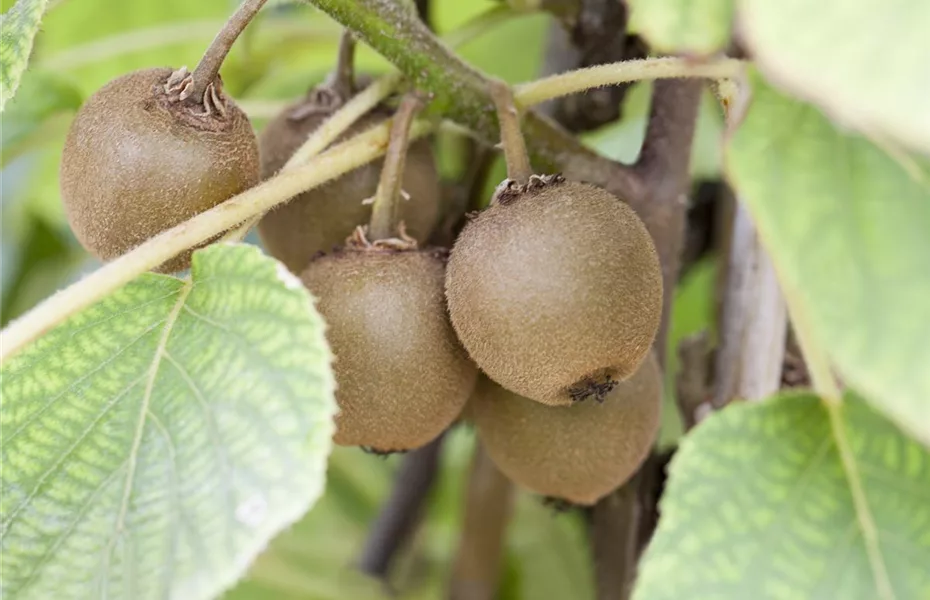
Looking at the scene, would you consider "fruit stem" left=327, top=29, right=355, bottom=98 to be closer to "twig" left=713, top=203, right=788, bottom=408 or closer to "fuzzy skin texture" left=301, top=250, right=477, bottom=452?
"fuzzy skin texture" left=301, top=250, right=477, bottom=452

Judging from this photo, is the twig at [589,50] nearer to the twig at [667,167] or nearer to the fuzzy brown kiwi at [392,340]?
the twig at [667,167]

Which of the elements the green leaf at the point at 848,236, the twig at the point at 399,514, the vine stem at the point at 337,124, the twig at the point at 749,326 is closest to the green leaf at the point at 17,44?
the vine stem at the point at 337,124

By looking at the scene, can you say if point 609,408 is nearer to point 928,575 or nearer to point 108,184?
point 928,575

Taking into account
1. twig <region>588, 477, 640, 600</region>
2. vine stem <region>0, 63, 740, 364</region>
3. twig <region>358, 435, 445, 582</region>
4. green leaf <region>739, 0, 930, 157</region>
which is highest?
green leaf <region>739, 0, 930, 157</region>

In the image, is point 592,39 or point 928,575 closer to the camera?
point 928,575

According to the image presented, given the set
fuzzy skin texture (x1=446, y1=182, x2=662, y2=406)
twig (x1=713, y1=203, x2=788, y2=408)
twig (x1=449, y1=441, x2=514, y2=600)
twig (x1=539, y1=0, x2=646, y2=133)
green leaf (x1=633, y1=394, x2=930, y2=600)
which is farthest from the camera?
twig (x1=449, y1=441, x2=514, y2=600)

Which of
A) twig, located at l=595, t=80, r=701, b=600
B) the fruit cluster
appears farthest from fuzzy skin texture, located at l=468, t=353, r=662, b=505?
twig, located at l=595, t=80, r=701, b=600

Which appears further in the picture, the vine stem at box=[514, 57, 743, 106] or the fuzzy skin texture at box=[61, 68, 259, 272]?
the fuzzy skin texture at box=[61, 68, 259, 272]

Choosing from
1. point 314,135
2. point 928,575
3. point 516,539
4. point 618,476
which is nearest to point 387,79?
point 314,135
